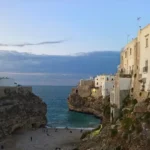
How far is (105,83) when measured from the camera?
104250 millimetres

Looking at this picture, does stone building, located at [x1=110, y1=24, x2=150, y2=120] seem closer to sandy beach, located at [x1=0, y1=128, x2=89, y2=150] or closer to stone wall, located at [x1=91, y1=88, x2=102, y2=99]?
sandy beach, located at [x1=0, y1=128, x2=89, y2=150]

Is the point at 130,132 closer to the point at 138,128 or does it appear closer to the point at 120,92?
the point at 138,128

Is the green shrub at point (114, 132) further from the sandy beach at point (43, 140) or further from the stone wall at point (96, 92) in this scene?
the stone wall at point (96, 92)

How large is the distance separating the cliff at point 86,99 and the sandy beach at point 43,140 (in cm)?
3953

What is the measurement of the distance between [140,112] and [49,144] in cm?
2547

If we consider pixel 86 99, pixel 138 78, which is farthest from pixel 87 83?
pixel 138 78

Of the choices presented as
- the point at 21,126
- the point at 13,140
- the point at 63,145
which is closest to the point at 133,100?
the point at 63,145

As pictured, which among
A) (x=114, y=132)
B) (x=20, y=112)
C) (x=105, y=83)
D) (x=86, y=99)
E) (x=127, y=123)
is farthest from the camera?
(x=86, y=99)

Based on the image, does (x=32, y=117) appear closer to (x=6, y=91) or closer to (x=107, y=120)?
(x=6, y=91)

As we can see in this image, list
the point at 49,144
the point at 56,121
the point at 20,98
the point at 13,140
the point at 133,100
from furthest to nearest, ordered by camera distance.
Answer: the point at 56,121 < the point at 20,98 < the point at 13,140 < the point at 49,144 < the point at 133,100

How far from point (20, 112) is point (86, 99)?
48.5m

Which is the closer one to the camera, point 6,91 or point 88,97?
point 6,91

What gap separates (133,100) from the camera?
48750 mm

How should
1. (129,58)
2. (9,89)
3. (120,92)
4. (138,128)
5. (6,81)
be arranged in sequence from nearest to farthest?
(138,128), (120,92), (129,58), (9,89), (6,81)
